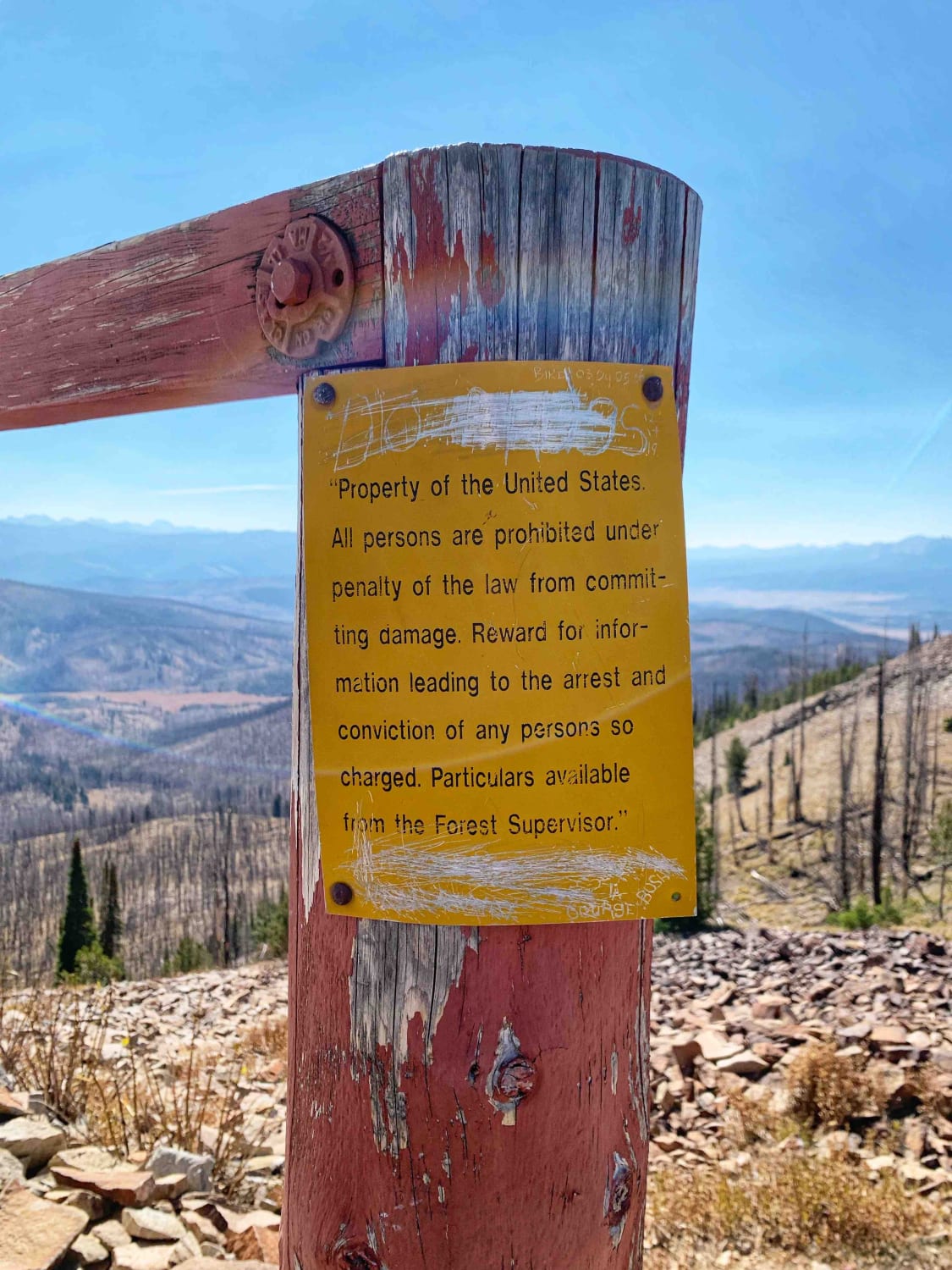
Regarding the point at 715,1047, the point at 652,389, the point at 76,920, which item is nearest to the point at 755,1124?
the point at 715,1047

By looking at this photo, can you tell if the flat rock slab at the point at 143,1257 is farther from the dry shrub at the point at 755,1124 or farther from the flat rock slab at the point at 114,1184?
the dry shrub at the point at 755,1124

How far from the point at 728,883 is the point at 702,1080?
43.4m

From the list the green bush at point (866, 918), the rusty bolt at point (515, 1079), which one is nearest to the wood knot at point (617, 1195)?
the rusty bolt at point (515, 1079)

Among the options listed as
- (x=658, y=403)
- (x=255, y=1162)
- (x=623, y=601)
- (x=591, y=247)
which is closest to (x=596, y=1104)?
(x=623, y=601)

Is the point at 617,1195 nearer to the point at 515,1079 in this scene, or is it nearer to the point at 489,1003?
the point at 515,1079

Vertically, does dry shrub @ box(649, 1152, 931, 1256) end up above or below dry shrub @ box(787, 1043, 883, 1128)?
above

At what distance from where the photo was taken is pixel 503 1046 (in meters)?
1.33

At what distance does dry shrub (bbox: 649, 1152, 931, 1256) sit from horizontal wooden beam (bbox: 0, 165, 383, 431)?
413 centimetres

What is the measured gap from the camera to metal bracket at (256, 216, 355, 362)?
144 cm

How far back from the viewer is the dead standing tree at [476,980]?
52.8 inches

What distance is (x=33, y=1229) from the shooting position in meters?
2.38

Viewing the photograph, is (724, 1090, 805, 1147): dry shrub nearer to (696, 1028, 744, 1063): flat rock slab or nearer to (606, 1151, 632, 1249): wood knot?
(696, 1028, 744, 1063): flat rock slab

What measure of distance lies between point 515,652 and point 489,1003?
22.4 inches

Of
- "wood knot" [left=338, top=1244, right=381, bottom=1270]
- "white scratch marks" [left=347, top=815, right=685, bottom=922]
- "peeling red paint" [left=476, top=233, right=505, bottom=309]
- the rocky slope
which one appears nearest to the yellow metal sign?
"white scratch marks" [left=347, top=815, right=685, bottom=922]
